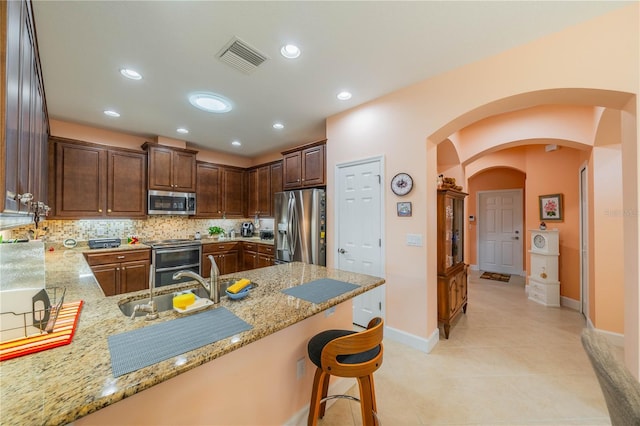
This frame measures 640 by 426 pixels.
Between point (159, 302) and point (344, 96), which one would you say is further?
point (344, 96)

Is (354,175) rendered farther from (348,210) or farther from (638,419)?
(638,419)

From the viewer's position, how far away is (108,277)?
3.39 meters

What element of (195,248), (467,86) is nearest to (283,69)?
(467,86)

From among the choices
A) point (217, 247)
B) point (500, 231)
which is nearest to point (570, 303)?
point (500, 231)

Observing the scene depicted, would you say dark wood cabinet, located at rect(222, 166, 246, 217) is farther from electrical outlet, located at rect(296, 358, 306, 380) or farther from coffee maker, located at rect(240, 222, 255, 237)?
electrical outlet, located at rect(296, 358, 306, 380)

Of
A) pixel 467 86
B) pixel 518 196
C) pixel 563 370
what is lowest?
pixel 563 370

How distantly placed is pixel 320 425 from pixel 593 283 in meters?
3.62

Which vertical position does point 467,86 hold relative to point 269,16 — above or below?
below

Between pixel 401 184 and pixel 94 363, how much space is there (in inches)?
104

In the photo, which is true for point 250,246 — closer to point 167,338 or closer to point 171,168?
point 171,168

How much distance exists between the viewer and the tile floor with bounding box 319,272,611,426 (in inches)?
69.1

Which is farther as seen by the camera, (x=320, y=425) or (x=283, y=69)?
(x=283, y=69)

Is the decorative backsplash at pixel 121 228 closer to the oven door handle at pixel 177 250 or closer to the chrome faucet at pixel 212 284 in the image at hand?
the oven door handle at pixel 177 250

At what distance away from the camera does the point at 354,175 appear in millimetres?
3174
